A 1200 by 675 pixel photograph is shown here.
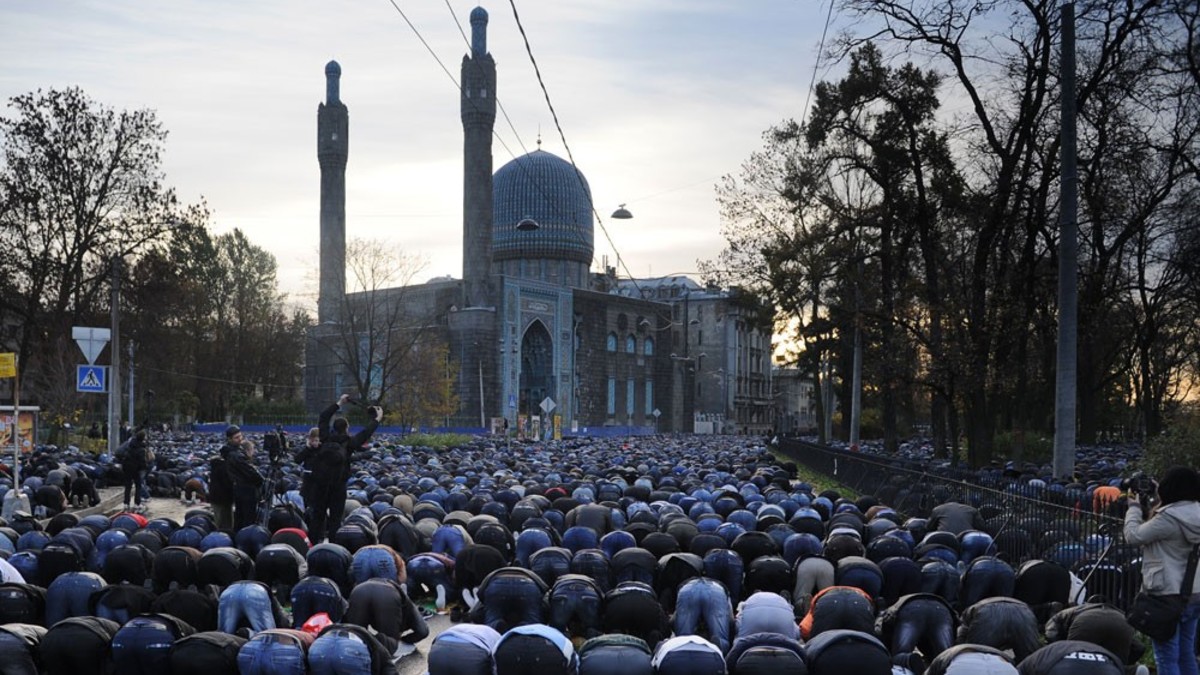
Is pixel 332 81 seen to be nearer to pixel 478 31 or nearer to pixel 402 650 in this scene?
pixel 478 31

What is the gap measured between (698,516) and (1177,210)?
82.0 ft

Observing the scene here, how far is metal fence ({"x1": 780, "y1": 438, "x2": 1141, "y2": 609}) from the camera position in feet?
38.5

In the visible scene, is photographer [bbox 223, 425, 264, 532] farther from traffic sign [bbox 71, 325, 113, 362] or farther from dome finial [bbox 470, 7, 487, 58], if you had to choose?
dome finial [bbox 470, 7, 487, 58]

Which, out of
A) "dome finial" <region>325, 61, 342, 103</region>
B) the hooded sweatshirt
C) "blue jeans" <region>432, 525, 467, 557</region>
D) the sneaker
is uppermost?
"dome finial" <region>325, 61, 342, 103</region>

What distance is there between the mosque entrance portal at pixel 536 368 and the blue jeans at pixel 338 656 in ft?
270

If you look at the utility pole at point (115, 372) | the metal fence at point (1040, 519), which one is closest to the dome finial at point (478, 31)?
the utility pole at point (115, 372)

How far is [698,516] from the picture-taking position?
59.3 ft

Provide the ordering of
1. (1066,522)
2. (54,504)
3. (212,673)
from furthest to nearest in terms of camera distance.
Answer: (54,504) → (1066,522) → (212,673)

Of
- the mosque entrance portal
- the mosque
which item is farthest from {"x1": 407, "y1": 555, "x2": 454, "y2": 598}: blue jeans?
the mosque entrance portal

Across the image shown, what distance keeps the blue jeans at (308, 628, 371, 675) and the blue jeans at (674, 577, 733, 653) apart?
10.9 ft

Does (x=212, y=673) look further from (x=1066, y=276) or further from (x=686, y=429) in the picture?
(x=686, y=429)

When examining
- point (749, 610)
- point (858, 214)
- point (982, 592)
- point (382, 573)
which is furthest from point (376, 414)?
point (858, 214)

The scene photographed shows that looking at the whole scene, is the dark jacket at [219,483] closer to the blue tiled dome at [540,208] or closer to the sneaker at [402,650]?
the sneaker at [402,650]

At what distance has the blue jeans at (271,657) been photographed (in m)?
8.13
